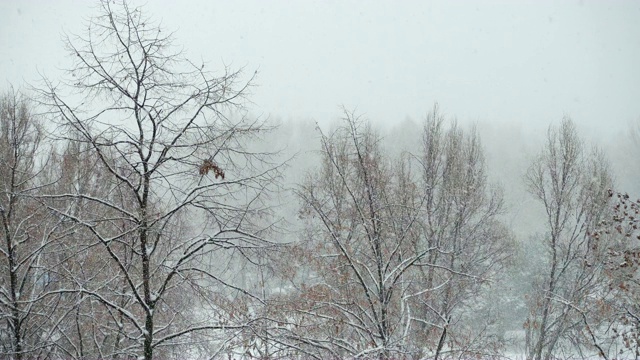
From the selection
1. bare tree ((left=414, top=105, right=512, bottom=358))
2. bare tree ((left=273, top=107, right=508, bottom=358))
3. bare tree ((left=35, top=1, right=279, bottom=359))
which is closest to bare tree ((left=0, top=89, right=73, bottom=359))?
bare tree ((left=35, top=1, right=279, bottom=359))

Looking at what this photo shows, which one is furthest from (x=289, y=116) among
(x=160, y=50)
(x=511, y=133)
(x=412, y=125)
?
(x=160, y=50)

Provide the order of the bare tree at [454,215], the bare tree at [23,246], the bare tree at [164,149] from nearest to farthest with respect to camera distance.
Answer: the bare tree at [164,149] < the bare tree at [23,246] < the bare tree at [454,215]

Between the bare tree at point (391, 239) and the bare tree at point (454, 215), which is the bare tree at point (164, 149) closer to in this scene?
the bare tree at point (391, 239)

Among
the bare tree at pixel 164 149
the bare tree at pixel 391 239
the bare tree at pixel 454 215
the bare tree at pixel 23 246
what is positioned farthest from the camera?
the bare tree at pixel 454 215

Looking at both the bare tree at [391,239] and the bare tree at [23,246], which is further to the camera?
the bare tree at [391,239]

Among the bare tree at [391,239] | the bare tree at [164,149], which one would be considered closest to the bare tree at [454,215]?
the bare tree at [391,239]

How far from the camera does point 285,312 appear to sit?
677cm

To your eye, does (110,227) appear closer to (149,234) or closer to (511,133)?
(149,234)

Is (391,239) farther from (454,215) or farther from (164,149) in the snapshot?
(164,149)

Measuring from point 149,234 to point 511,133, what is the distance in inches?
3362

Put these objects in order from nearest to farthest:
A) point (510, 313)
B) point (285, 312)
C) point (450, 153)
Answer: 1. point (285, 312)
2. point (450, 153)
3. point (510, 313)

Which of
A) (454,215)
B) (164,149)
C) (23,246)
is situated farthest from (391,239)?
(23,246)

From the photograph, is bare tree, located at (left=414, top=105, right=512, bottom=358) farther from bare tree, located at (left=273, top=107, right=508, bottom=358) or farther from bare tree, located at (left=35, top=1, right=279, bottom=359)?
bare tree, located at (left=35, top=1, right=279, bottom=359)

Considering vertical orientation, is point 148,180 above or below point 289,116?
below
